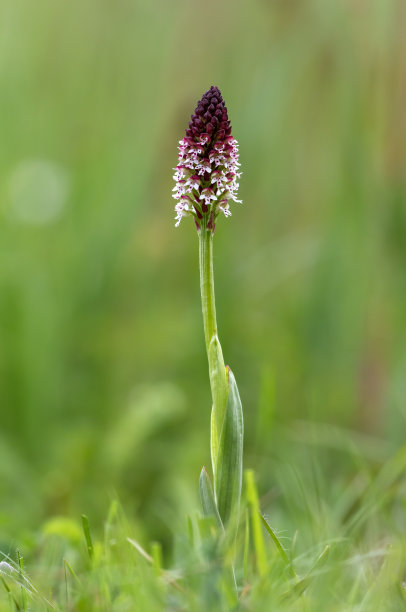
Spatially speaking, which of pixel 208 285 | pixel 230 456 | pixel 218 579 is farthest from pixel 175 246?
pixel 218 579

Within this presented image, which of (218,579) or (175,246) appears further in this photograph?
(175,246)

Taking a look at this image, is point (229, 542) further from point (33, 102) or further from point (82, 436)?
point (33, 102)

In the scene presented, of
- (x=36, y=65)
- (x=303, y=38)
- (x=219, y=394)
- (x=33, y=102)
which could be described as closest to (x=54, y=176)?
(x=33, y=102)

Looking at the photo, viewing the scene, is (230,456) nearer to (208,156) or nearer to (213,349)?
(213,349)

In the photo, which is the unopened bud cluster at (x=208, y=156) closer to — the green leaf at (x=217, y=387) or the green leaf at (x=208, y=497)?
the green leaf at (x=217, y=387)

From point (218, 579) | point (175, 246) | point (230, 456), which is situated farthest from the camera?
point (175, 246)

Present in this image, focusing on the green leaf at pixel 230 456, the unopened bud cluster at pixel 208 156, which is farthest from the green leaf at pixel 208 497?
the unopened bud cluster at pixel 208 156

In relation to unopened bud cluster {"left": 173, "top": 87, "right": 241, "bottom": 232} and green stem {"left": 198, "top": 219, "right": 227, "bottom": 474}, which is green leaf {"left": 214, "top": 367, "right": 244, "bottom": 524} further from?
unopened bud cluster {"left": 173, "top": 87, "right": 241, "bottom": 232}
